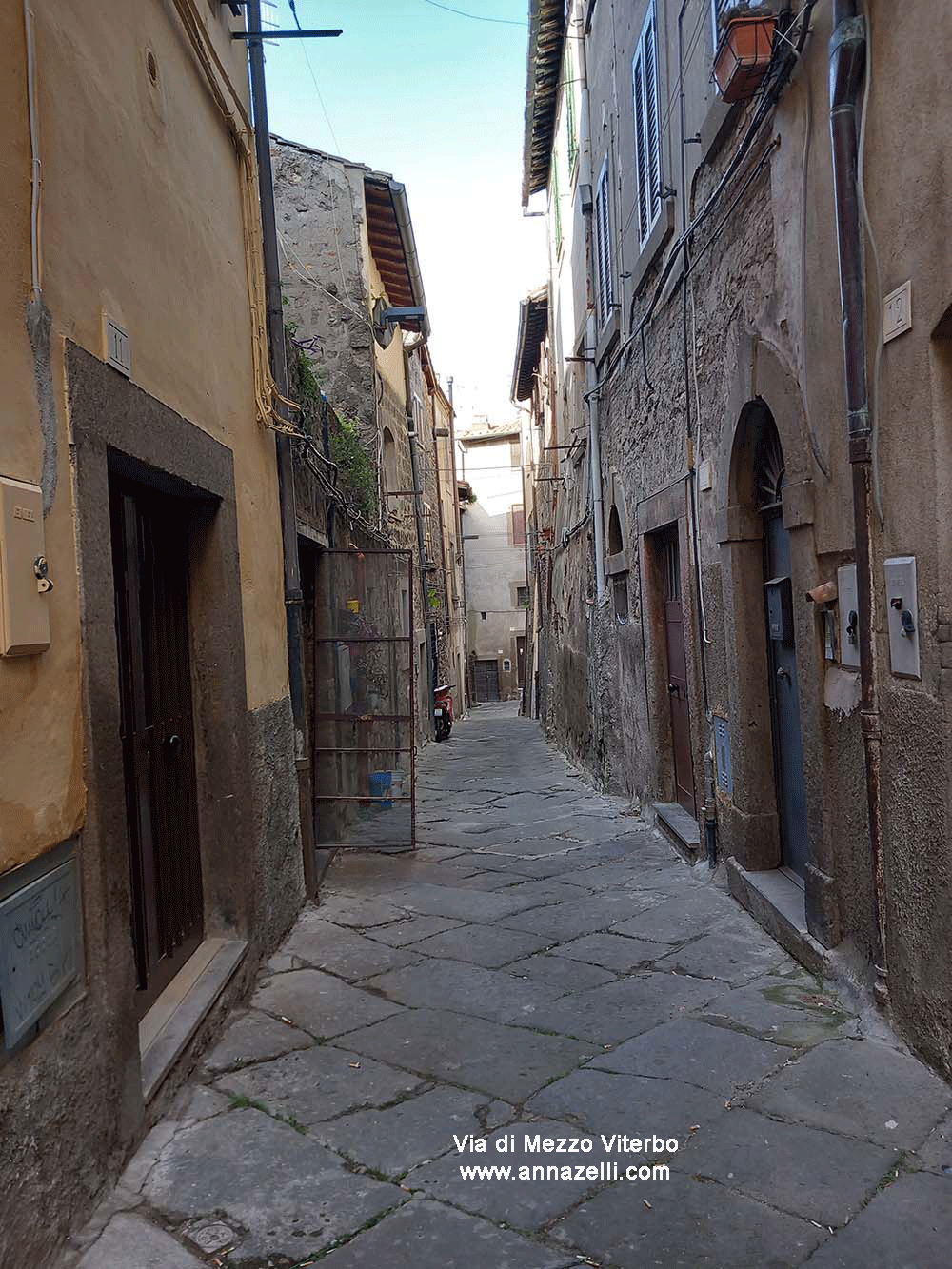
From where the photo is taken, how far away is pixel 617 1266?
2123 mm

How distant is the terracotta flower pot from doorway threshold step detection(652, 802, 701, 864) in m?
3.80

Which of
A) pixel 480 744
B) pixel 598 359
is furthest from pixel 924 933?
pixel 480 744

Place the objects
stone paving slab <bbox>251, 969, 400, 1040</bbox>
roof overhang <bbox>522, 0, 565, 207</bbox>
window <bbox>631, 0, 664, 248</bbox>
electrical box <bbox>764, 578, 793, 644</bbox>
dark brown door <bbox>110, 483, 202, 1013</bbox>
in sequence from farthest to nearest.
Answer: roof overhang <bbox>522, 0, 565, 207</bbox> → window <bbox>631, 0, 664, 248</bbox> → electrical box <bbox>764, 578, 793, 644</bbox> → stone paving slab <bbox>251, 969, 400, 1040</bbox> → dark brown door <bbox>110, 483, 202, 1013</bbox>

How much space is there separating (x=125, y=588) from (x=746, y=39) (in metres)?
2.94

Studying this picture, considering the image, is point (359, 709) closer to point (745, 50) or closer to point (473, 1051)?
point (473, 1051)

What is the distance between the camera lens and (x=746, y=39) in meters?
3.63

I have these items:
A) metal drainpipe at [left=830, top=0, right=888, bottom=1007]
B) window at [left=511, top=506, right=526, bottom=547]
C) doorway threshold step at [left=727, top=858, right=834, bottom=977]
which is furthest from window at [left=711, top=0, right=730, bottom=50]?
window at [left=511, top=506, right=526, bottom=547]

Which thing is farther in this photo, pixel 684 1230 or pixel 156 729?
pixel 156 729

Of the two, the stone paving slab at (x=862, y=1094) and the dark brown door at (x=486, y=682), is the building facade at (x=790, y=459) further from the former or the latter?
the dark brown door at (x=486, y=682)

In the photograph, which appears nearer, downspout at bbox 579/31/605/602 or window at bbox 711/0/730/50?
window at bbox 711/0/730/50

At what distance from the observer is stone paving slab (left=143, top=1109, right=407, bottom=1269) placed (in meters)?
2.29

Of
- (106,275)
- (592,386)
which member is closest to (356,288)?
(592,386)

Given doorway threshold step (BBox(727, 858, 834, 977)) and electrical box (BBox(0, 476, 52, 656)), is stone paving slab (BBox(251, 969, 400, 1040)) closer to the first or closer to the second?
doorway threshold step (BBox(727, 858, 834, 977))

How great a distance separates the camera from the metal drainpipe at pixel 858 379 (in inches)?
118
